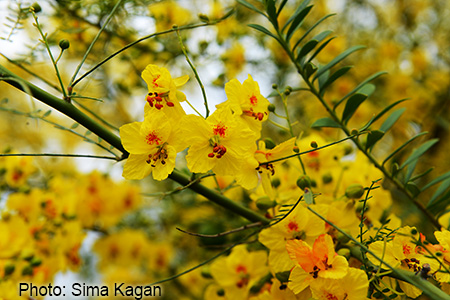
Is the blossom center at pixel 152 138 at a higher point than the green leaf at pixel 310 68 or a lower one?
lower

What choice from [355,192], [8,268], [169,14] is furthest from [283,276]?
[169,14]

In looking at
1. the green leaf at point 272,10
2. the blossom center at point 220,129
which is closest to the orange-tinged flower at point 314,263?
the blossom center at point 220,129

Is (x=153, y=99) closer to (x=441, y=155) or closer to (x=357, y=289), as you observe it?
(x=357, y=289)

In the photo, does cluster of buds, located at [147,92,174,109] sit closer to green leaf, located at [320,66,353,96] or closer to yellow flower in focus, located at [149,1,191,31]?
green leaf, located at [320,66,353,96]

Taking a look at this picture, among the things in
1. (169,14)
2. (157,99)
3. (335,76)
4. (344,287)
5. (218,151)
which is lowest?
(344,287)

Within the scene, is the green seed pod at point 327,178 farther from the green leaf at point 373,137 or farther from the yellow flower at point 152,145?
the yellow flower at point 152,145

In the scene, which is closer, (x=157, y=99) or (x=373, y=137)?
(x=157, y=99)

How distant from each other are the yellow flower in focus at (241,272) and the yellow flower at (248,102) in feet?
1.25

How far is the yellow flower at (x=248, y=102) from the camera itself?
848 mm

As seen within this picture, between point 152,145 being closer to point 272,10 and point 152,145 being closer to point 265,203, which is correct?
point 265,203

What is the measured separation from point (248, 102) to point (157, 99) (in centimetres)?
19

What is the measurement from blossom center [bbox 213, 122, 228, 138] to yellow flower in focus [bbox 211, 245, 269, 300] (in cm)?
41

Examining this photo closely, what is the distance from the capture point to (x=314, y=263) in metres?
0.75

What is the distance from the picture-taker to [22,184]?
1.56 metres
